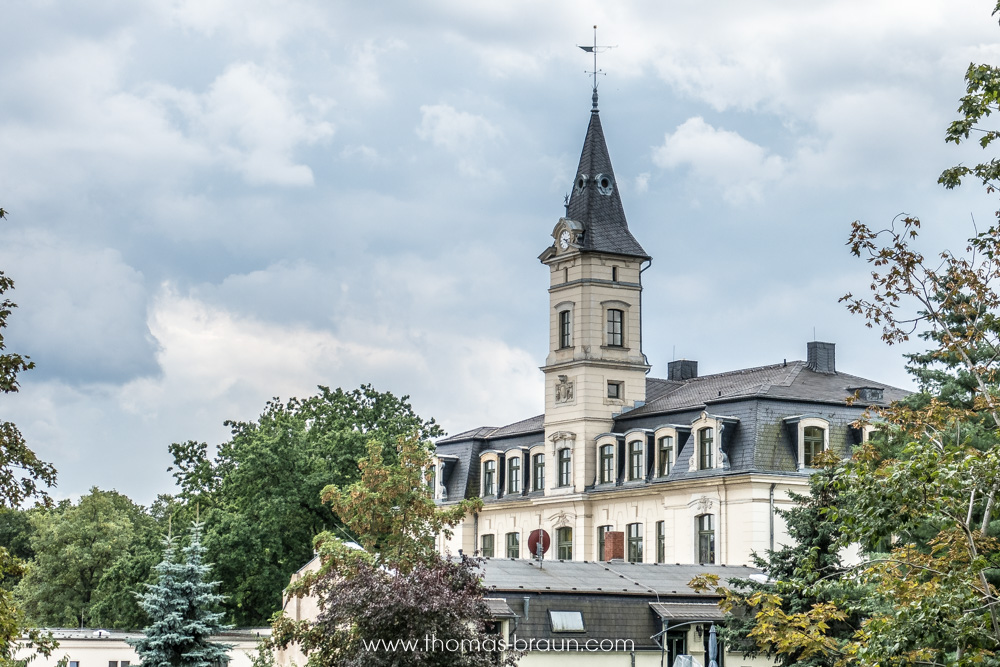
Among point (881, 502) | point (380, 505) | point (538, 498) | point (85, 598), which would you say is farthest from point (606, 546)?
point (881, 502)

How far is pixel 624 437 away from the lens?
62438 mm

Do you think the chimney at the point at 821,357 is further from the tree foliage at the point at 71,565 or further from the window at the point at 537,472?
the tree foliage at the point at 71,565

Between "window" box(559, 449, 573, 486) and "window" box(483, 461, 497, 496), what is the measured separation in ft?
15.2

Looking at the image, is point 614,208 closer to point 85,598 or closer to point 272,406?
point 272,406

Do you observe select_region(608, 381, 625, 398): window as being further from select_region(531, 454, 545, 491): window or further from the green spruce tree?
the green spruce tree

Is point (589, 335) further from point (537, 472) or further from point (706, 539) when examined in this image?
point (706, 539)

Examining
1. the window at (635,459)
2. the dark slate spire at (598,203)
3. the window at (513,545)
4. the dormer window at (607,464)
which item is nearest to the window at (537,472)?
the window at (513,545)

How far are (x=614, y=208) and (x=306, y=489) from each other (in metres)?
18.8

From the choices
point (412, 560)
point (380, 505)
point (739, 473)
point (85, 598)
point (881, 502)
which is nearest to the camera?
point (881, 502)

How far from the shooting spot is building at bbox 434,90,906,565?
55188mm

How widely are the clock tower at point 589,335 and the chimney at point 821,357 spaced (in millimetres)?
7928

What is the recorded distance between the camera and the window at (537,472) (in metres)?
66.7

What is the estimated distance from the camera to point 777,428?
5562cm

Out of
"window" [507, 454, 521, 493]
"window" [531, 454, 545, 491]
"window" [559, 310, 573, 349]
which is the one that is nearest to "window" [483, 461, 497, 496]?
"window" [507, 454, 521, 493]
